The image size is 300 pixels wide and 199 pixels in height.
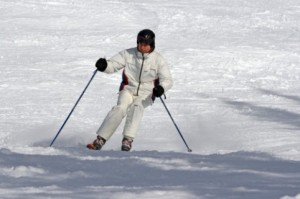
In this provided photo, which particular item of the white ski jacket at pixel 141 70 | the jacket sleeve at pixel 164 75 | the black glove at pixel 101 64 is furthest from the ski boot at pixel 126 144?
the black glove at pixel 101 64

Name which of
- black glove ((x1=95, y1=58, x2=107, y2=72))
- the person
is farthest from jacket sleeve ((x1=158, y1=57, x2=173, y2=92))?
black glove ((x1=95, y1=58, x2=107, y2=72))

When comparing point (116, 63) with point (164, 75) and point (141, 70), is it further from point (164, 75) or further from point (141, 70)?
point (164, 75)

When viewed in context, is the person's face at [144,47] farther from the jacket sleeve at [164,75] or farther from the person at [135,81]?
the jacket sleeve at [164,75]

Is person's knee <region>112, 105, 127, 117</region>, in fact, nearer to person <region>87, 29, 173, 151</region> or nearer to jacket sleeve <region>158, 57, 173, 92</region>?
person <region>87, 29, 173, 151</region>

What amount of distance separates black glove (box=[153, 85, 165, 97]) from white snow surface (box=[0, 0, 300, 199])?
24.9 inches

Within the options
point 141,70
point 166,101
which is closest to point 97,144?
point 141,70

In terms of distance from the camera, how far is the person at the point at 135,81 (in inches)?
406

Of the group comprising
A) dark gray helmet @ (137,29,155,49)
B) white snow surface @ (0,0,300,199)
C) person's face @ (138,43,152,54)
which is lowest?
white snow surface @ (0,0,300,199)

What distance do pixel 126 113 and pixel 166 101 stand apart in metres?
5.60

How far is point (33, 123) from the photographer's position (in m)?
13.9

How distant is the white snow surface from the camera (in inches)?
259

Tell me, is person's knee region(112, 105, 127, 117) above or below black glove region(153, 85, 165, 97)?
below

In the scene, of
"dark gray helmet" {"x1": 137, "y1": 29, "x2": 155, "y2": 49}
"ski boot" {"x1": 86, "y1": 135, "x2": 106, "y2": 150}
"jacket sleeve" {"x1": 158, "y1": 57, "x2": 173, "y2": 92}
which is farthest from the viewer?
"jacket sleeve" {"x1": 158, "y1": 57, "x2": 173, "y2": 92}

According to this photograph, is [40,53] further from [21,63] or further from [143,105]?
[143,105]
